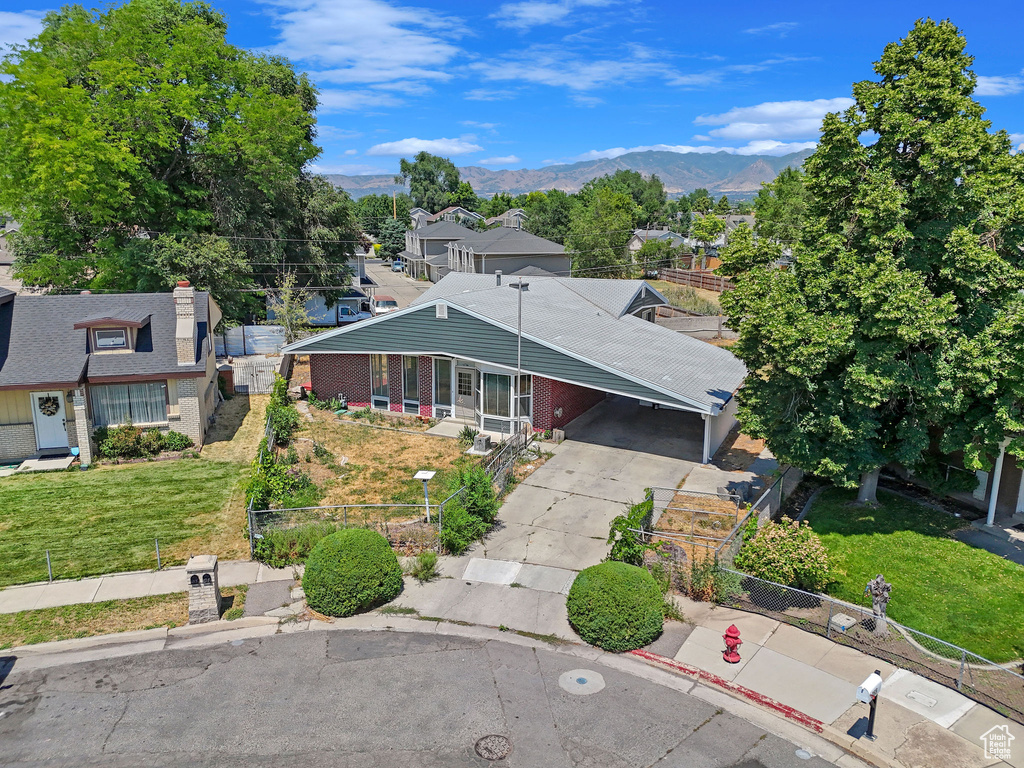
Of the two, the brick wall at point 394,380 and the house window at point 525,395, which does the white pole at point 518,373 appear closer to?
the house window at point 525,395

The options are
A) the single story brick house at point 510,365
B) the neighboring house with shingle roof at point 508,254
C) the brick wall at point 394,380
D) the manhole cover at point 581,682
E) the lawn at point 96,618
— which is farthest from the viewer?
the neighboring house with shingle roof at point 508,254

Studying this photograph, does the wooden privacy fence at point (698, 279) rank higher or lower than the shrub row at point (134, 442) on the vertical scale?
higher

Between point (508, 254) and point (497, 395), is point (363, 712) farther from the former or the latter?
point (508, 254)

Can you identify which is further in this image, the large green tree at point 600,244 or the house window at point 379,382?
the large green tree at point 600,244

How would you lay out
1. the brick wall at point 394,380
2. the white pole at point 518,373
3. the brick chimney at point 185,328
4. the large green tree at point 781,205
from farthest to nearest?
the large green tree at point 781,205 → the brick wall at point 394,380 → the white pole at point 518,373 → the brick chimney at point 185,328

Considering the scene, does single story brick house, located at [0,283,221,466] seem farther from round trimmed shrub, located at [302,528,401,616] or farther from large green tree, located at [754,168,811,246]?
large green tree, located at [754,168,811,246]

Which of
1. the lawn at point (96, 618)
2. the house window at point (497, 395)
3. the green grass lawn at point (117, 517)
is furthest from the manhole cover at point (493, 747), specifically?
the house window at point (497, 395)

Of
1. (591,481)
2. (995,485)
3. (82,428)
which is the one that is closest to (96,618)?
(82,428)

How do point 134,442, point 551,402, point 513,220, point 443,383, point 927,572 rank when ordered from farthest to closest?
point 513,220
point 443,383
point 551,402
point 134,442
point 927,572
